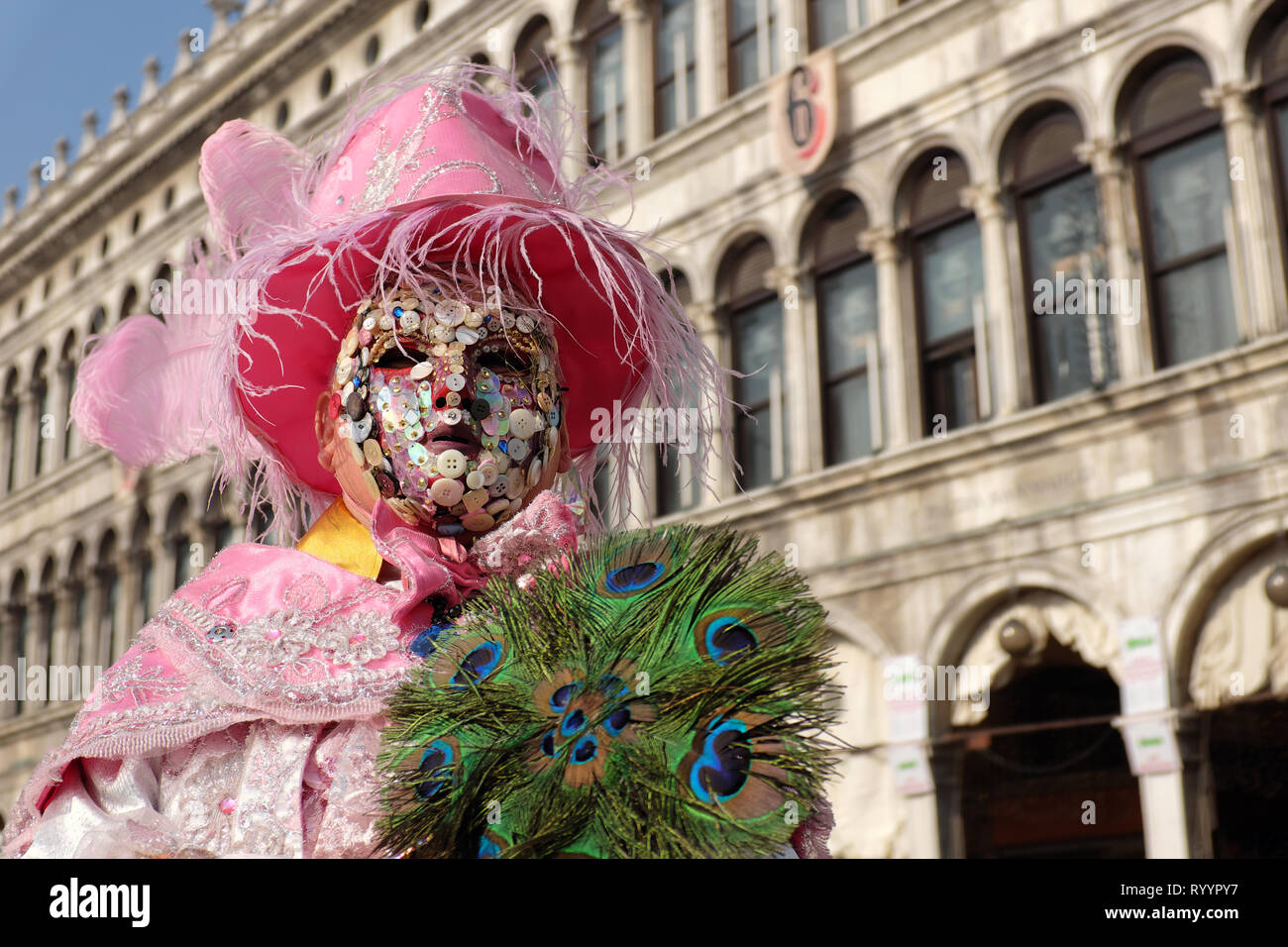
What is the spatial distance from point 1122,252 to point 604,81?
680cm

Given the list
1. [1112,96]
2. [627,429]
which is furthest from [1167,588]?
[627,429]

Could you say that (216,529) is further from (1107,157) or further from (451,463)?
(451,463)

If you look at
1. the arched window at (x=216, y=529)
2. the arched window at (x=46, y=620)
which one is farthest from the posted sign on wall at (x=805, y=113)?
the arched window at (x=46, y=620)

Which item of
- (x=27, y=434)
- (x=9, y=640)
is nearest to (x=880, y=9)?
(x=27, y=434)

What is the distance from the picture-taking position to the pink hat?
253 cm

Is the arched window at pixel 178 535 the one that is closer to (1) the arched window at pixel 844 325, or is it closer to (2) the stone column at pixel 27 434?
(2) the stone column at pixel 27 434

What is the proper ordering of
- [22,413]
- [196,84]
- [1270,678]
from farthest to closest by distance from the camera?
[22,413] → [196,84] → [1270,678]

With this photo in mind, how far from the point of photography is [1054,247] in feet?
37.8

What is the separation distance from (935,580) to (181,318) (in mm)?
9089

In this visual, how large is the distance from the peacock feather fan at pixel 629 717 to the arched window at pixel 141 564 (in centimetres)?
2096

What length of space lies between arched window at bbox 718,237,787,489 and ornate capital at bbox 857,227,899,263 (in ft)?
3.96

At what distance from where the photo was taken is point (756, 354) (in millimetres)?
13945

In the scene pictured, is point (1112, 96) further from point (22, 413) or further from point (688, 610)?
point (22, 413)

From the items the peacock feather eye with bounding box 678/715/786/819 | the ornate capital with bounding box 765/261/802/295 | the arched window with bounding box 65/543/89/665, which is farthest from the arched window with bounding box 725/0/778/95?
the arched window with bounding box 65/543/89/665
